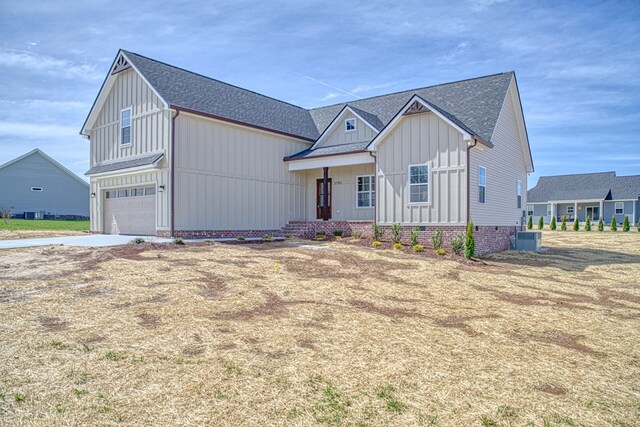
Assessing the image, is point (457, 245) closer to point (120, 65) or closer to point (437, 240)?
point (437, 240)

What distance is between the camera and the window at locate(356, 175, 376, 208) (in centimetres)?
1944

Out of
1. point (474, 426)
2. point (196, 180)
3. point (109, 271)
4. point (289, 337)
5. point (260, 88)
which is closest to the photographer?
point (474, 426)

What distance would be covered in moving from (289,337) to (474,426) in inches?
106

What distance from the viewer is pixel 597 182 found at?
149ft

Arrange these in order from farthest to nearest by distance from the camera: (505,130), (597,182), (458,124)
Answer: (597,182) < (505,130) < (458,124)

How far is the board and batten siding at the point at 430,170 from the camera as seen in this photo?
15.3m

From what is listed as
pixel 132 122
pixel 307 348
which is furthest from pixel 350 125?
pixel 307 348

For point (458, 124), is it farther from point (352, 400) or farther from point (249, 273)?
point (352, 400)

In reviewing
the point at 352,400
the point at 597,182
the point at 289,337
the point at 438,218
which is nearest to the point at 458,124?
the point at 438,218

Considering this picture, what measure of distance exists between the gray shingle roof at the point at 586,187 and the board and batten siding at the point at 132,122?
43.0 meters

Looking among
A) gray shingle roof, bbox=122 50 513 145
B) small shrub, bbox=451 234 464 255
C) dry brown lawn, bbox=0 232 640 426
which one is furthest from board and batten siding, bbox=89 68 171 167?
small shrub, bbox=451 234 464 255

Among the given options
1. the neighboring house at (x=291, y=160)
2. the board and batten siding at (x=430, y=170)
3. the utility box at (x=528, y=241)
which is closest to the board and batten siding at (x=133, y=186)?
the neighboring house at (x=291, y=160)

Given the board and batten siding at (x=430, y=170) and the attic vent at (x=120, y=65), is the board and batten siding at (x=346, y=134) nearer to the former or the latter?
the board and batten siding at (x=430, y=170)

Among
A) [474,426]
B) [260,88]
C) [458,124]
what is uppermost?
[260,88]
